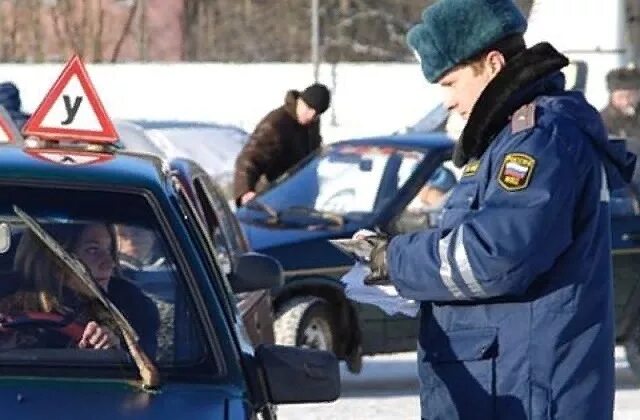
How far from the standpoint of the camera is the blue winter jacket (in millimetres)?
4285

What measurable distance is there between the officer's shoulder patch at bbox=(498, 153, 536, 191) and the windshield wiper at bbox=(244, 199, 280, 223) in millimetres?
6875

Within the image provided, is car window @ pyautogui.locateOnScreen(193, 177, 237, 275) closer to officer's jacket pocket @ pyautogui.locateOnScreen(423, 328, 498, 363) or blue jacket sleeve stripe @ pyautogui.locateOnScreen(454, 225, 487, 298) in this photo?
officer's jacket pocket @ pyautogui.locateOnScreen(423, 328, 498, 363)

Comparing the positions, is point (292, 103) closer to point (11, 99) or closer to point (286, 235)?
point (11, 99)

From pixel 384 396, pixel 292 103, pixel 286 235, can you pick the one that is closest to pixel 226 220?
pixel 286 235

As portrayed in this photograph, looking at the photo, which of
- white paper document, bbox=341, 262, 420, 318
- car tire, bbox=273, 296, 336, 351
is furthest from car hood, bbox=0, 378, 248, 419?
Answer: car tire, bbox=273, 296, 336, 351

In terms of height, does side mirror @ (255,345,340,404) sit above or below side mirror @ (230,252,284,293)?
above

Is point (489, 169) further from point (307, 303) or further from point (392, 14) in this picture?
point (392, 14)

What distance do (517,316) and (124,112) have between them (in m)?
28.3

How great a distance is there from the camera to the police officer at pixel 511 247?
4297mm

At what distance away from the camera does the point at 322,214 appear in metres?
11.2

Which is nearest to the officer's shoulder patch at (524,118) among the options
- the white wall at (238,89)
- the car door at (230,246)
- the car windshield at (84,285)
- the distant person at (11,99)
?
the car windshield at (84,285)

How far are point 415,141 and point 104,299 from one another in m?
6.97

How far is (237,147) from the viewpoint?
24.8m

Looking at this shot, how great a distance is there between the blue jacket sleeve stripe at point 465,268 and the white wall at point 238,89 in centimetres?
2721
